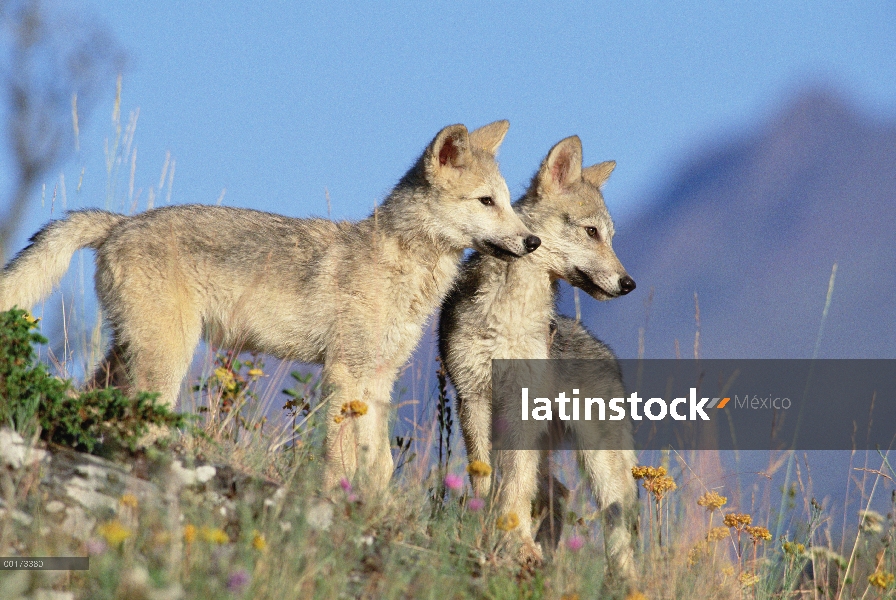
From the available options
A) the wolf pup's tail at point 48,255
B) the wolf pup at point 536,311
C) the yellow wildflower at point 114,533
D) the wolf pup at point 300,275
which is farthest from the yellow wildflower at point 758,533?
the wolf pup's tail at point 48,255

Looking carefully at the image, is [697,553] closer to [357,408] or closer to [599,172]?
[357,408]

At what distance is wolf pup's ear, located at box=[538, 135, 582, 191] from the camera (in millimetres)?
5898

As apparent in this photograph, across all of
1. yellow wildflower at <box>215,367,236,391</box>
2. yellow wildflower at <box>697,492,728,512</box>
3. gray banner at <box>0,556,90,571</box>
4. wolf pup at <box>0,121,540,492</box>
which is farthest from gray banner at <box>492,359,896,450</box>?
gray banner at <box>0,556,90,571</box>

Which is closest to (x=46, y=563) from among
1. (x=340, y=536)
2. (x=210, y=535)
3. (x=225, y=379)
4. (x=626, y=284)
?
(x=210, y=535)

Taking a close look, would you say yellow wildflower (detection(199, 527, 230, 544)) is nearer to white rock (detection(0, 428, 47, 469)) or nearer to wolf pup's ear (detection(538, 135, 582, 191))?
white rock (detection(0, 428, 47, 469))

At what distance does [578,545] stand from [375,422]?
1.93 meters

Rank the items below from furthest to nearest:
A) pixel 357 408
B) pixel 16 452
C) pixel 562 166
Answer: pixel 562 166
pixel 357 408
pixel 16 452

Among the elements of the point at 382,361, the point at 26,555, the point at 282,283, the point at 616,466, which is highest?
the point at 282,283

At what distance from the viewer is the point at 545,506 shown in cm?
546

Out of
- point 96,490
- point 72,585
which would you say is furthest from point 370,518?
point 72,585

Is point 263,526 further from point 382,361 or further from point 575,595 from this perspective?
point 382,361

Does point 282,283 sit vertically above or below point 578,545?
above

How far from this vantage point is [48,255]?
17.0ft

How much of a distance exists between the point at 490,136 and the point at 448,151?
1.46 feet
